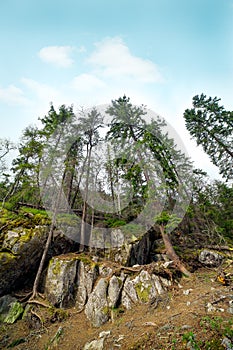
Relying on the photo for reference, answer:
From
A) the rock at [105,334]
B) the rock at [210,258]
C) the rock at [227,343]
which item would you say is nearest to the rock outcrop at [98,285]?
the rock at [105,334]

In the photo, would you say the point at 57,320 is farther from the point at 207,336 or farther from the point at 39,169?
the point at 39,169

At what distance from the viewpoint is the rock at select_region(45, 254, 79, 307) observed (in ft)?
29.5

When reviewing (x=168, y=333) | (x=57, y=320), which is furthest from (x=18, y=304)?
(x=168, y=333)

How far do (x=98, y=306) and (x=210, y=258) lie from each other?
7703 mm

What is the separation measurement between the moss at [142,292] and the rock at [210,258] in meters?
5.30

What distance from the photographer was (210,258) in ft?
38.2

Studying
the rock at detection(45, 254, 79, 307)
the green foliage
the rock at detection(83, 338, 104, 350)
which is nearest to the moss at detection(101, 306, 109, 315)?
the rock at detection(83, 338, 104, 350)

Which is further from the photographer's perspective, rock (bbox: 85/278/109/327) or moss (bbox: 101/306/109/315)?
moss (bbox: 101/306/109/315)

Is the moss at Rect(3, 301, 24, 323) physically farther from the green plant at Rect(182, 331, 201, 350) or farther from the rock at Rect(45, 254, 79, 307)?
the green plant at Rect(182, 331, 201, 350)

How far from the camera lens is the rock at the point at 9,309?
8.36 m

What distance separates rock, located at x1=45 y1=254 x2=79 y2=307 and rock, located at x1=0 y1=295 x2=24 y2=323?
1346mm

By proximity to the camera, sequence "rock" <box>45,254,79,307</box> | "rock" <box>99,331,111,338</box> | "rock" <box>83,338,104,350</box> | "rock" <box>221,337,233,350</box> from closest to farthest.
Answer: "rock" <box>221,337,233,350</box> → "rock" <box>83,338,104,350</box> → "rock" <box>99,331,111,338</box> → "rock" <box>45,254,79,307</box>

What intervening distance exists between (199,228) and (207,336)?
44.1 ft

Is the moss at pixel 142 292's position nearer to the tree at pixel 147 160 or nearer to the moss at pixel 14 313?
the tree at pixel 147 160
